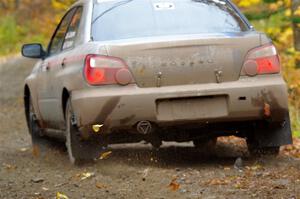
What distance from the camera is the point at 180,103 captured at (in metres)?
6.97

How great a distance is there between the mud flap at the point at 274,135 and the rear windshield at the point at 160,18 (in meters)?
0.93

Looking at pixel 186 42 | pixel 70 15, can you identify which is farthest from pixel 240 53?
pixel 70 15

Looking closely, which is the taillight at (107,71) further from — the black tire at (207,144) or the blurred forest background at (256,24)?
the blurred forest background at (256,24)

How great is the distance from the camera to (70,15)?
Result: 8773mm

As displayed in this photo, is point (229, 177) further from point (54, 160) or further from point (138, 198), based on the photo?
point (54, 160)

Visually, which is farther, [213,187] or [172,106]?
[172,106]

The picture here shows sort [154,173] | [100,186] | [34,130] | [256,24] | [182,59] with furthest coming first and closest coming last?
[256,24] < [34,130] < [182,59] < [154,173] < [100,186]

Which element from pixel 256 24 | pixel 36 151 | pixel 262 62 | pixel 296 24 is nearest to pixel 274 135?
pixel 262 62

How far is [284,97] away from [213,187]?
138cm

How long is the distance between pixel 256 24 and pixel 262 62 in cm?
1826

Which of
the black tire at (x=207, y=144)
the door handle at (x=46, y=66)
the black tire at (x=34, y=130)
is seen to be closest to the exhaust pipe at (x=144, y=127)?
the black tire at (x=207, y=144)

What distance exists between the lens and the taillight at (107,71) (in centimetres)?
691

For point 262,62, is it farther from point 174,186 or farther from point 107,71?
point 174,186

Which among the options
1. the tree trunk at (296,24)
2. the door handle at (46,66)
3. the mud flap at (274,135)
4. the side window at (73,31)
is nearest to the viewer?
the mud flap at (274,135)
